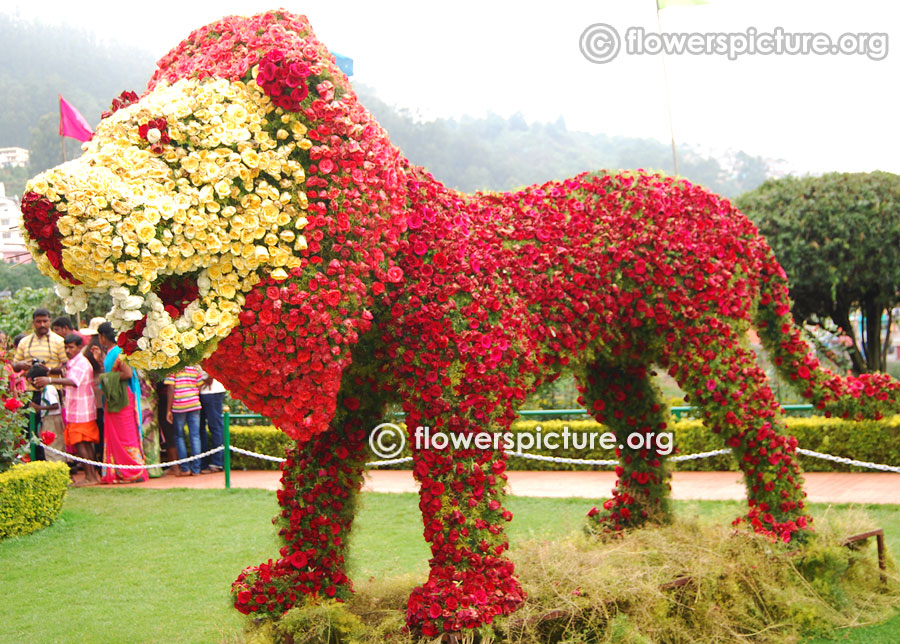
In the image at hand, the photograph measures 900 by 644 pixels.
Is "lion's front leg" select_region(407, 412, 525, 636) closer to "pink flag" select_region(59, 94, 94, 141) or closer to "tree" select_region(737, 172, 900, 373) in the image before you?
"tree" select_region(737, 172, 900, 373)

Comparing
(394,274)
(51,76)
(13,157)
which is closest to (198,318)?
(394,274)

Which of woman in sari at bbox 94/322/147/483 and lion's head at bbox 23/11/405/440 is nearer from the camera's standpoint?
lion's head at bbox 23/11/405/440

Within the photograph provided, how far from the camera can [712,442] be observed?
9016mm

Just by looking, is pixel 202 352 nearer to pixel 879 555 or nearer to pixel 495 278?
pixel 495 278

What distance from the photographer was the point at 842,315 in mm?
11414

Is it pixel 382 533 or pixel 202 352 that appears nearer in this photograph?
pixel 202 352

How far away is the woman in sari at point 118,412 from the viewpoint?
8883mm

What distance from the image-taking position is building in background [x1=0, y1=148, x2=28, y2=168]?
3759 cm

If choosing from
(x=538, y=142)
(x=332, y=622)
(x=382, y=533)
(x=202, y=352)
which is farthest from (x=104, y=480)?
(x=538, y=142)

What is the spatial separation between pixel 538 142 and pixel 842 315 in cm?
3564

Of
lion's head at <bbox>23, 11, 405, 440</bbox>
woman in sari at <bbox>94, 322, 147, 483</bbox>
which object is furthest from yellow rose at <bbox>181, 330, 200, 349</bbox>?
woman in sari at <bbox>94, 322, 147, 483</bbox>

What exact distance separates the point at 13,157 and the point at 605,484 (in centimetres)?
3767

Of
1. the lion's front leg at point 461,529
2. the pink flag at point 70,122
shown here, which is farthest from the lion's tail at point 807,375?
the pink flag at point 70,122

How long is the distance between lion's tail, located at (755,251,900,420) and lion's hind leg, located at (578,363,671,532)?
73 cm
